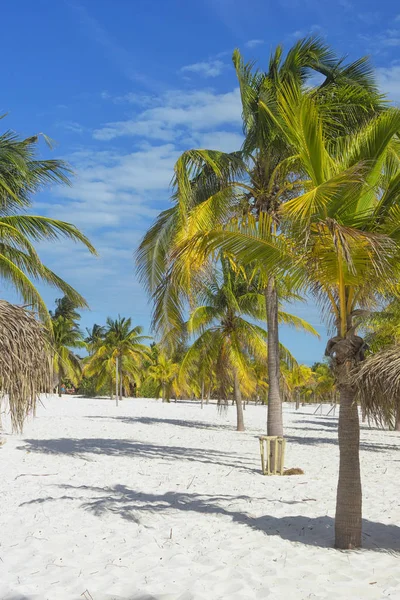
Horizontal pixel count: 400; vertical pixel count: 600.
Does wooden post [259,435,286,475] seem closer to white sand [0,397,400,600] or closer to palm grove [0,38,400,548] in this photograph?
white sand [0,397,400,600]

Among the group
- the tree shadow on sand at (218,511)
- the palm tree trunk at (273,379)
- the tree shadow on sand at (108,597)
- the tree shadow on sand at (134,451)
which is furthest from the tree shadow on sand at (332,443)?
the tree shadow on sand at (108,597)

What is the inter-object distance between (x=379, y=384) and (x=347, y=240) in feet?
5.13

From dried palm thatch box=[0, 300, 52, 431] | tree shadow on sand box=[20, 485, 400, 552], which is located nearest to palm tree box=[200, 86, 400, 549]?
tree shadow on sand box=[20, 485, 400, 552]

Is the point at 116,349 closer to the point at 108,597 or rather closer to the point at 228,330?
the point at 228,330

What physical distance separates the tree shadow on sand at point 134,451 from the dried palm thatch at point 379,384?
20.5 feet

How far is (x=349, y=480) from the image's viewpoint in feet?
21.4

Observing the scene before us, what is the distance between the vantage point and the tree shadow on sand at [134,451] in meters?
13.7

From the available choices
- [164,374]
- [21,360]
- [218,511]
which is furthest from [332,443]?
[164,374]

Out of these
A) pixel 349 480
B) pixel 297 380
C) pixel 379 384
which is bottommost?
pixel 349 480

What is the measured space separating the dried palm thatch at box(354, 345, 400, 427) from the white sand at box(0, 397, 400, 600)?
1.52m

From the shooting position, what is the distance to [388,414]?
20.9 ft

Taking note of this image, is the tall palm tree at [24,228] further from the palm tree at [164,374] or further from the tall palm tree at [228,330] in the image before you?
the palm tree at [164,374]

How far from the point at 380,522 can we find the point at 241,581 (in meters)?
3.03

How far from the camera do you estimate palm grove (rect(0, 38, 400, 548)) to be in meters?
6.36
